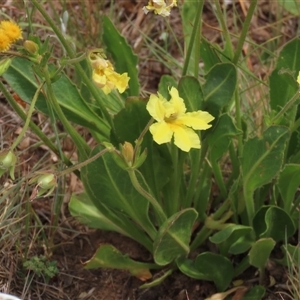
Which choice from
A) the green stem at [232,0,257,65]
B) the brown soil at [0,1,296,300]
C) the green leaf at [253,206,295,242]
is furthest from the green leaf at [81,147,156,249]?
the green stem at [232,0,257,65]

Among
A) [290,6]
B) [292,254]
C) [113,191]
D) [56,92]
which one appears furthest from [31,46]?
[290,6]

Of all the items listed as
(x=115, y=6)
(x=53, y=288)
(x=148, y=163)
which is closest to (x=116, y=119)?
(x=148, y=163)

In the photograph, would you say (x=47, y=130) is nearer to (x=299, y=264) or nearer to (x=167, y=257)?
(x=167, y=257)

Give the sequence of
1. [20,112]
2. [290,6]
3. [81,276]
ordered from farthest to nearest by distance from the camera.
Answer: [290,6], [81,276], [20,112]

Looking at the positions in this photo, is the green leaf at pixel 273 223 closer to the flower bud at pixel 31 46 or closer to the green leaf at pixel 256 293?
the green leaf at pixel 256 293

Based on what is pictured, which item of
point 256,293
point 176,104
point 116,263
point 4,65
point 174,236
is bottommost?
point 256,293

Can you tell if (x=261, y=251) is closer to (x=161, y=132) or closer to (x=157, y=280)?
(x=157, y=280)

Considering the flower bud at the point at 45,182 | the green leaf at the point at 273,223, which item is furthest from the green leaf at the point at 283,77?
the flower bud at the point at 45,182
